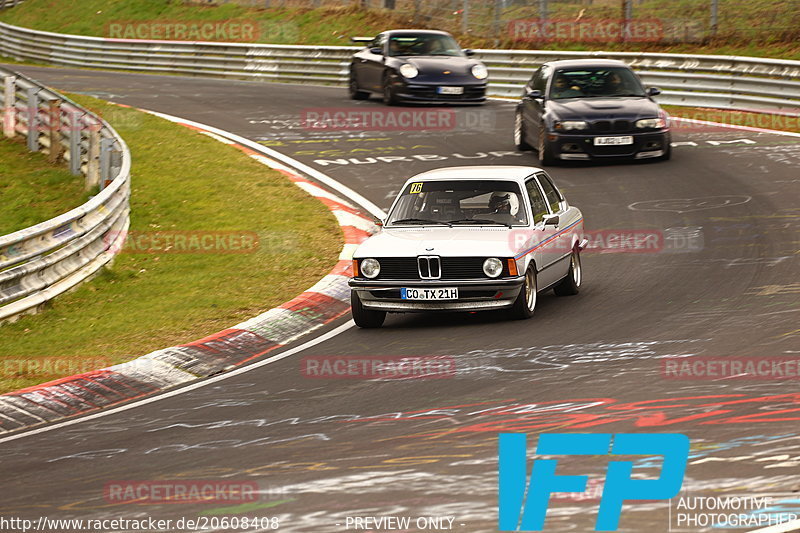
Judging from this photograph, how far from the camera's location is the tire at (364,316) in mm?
11539

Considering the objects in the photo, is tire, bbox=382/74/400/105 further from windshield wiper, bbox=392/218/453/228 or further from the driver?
windshield wiper, bbox=392/218/453/228

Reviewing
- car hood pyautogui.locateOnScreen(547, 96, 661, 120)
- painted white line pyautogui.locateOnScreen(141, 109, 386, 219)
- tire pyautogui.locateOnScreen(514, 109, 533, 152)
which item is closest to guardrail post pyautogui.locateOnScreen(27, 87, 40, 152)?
painted white line pyautogui.locateOnScreen(141, 109, 386, 219)

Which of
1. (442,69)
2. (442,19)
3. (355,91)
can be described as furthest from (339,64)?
(442,69)

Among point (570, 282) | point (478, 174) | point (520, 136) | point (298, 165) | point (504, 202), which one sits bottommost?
point (298, 165)

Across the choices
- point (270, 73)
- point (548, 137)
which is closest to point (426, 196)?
point (548, 137)

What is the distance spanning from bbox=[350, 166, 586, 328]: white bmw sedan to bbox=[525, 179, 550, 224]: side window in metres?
0.01

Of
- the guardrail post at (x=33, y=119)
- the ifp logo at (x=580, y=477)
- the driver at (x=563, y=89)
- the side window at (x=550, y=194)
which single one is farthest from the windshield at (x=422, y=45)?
the ifp logo at (x=580, y=477)

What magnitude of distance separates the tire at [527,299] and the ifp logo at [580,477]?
12.6 feet

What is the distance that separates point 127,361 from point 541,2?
927 inches

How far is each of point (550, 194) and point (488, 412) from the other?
5.23 m

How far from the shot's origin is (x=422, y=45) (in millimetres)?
26781

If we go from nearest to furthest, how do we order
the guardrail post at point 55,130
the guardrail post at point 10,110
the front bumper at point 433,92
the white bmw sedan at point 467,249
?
the white bmw sedan at point 467,249 → the guardrail post at point 55,130 → the guardrail post at point 10,110 → the front bumper at point 433,92

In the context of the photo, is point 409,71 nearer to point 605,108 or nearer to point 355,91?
point 355,91

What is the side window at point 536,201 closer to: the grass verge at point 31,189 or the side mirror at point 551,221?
the side mirror at point 551,221
